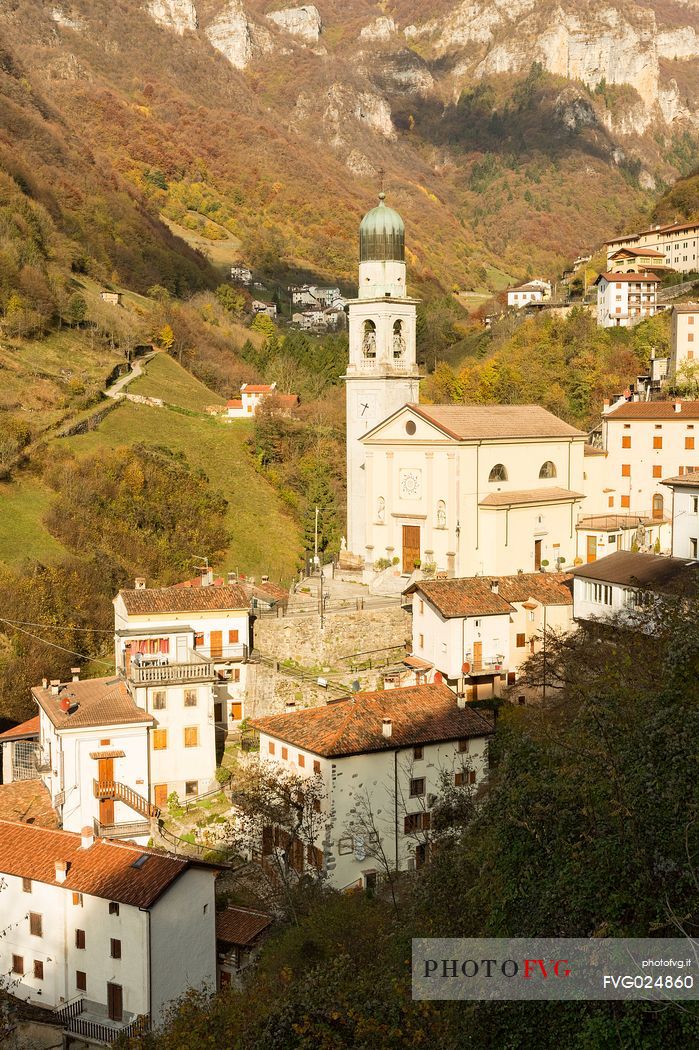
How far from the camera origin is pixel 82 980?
955 inches

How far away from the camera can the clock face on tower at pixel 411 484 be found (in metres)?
43.7

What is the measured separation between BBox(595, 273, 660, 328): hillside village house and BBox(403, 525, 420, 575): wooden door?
4250cm

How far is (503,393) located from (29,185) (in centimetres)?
5324

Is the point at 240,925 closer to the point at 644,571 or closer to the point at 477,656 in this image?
the point at 477,656

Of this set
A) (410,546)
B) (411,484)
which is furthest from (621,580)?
(411,484)

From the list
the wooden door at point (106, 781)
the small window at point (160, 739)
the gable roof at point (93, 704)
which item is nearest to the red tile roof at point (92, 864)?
the wooden door at point (106, 781)

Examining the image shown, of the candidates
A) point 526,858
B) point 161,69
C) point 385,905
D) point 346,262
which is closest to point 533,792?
point 526,858

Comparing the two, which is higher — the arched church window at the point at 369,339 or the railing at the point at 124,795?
the arched church window at the point at 369,339

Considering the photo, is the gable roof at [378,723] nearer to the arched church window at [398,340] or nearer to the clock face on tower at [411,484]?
the clock face on tower at [411,484]

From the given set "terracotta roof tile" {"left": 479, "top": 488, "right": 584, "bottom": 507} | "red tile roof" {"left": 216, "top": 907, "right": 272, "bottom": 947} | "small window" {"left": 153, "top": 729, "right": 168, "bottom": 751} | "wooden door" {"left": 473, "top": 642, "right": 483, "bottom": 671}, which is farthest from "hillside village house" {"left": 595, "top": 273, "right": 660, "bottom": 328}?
"red tile roof" {"left": 216, "top": 907, "right": 272, "bottom": 947}

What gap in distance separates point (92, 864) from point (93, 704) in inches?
309

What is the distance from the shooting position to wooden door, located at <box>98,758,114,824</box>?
30.0 m

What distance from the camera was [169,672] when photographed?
32.5 meters

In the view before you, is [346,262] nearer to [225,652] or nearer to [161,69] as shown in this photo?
[161,69]
